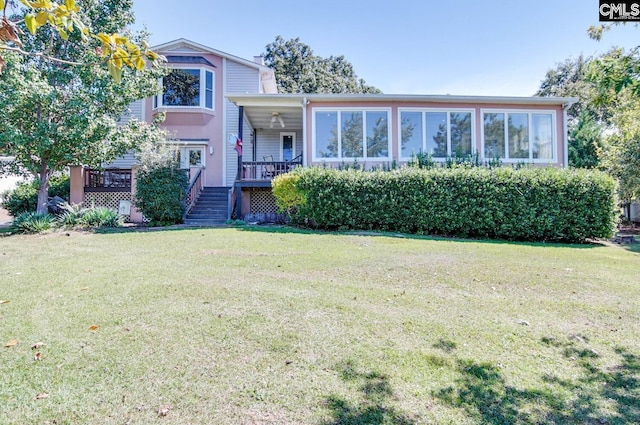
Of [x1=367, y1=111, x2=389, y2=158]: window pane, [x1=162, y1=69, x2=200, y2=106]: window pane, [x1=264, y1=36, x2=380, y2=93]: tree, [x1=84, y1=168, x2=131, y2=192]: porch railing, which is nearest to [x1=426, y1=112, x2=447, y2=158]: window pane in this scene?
[x1=367, y1=111, x2=389, y2=158]: window pane

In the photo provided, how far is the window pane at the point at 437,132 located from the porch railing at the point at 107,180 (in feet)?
39.8

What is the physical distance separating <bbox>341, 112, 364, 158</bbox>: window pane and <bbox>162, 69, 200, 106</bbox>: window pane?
22.4 feet

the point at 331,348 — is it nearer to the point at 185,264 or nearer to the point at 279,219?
the point at 185,264

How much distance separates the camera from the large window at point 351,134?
520 inches

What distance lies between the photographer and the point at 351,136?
43.5ft

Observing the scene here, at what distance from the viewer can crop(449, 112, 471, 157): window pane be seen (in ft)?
44.4

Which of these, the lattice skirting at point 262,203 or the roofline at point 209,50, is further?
the roofline at point 209,50

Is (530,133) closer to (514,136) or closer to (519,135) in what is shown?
(519,135)

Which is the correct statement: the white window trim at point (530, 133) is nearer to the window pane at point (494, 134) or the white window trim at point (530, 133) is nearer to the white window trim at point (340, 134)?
the window pane at point (494, 134)

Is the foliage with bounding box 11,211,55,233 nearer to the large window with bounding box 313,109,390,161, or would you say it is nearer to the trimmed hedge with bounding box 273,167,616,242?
the trimmed hedge with bounding box 273,167,616,242

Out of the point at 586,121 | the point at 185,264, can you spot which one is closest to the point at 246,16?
the point at 185,264

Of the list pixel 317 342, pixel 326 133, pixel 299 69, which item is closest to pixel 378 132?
pixel 326 133

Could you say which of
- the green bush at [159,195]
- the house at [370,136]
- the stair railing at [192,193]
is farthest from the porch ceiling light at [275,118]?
the green bush at [159,195]

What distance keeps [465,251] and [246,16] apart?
12.8 meters
